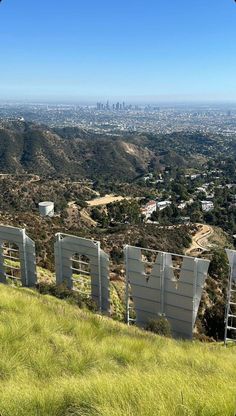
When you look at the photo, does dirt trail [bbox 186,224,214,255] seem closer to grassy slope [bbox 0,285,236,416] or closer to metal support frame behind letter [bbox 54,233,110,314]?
metal support frame behind letter [bbox 54,233,110,314]

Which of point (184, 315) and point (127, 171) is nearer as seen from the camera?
point (184, 315)

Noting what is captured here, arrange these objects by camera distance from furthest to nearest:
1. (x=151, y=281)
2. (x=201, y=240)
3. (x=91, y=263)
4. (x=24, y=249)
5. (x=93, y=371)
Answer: (x=201, y=240)
(x=24, y=249)
(x=91, y=263)
(x=151, y=281)
(x=93, y=371)

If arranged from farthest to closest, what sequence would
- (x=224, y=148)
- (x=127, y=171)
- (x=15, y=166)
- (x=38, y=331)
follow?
(x=224, y=148), (x=127, y=171), (x=15, y=166), (x=38, y=331)

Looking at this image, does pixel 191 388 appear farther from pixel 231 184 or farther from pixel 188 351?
pixel 231 184

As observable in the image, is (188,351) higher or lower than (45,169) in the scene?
higher

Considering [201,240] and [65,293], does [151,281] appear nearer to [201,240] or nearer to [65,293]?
[65,293]

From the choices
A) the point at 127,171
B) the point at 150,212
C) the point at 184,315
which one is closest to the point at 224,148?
the point at 127,171

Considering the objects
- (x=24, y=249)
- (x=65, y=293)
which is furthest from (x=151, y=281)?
(x=24, y=249)
